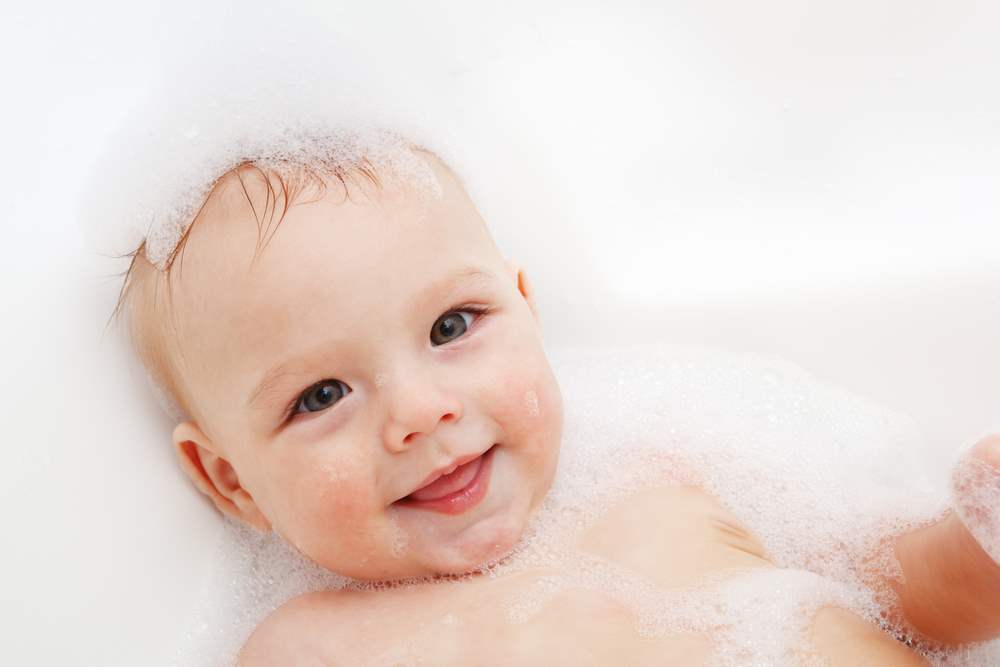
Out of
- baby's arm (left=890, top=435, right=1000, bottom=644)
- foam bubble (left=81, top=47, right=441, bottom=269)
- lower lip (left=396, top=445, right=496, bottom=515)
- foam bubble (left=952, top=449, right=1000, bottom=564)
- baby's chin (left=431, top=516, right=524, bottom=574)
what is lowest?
baby's arm (left=890, top=435, right=1000, bottom=644)

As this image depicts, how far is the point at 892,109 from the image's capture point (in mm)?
1757

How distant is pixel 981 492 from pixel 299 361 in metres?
0.69

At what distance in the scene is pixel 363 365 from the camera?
105 centimetres

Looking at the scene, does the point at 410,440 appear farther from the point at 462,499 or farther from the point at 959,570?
the point at 959,570

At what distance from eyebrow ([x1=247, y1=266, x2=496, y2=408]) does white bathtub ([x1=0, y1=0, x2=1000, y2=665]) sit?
0.31 m

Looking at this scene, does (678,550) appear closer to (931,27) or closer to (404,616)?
(404,616)

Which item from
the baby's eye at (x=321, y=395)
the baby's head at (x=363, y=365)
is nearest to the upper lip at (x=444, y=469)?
the baby's head at (x=363, y=365)

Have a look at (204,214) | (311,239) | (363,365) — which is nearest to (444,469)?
(363,365)

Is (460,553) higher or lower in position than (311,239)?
lower

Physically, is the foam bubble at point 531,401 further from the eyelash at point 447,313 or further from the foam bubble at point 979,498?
the foam bubble at point 979,498

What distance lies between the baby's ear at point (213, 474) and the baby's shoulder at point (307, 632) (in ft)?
0.38

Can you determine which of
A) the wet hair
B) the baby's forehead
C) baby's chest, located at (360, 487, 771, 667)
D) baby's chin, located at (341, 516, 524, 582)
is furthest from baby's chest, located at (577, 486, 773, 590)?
the wet hair

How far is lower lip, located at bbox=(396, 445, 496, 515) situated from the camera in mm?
1066

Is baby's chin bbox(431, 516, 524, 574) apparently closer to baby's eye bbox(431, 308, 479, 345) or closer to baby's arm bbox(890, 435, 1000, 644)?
baby's eye bbox(431, 308, 479, 345)
